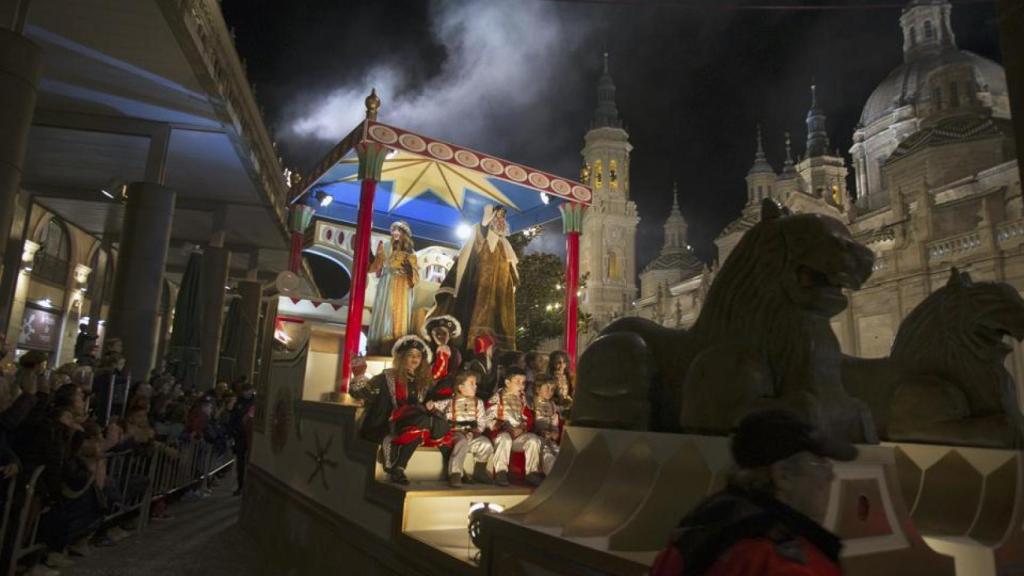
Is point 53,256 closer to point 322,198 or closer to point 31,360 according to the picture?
point 322,198

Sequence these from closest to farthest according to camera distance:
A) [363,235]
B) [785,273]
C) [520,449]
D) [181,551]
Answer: [785,273] < [520,449] < [181,551] < [363,235]

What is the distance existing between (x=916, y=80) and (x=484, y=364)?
4539 cm

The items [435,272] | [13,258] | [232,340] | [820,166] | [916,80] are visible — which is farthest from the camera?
[820,166]

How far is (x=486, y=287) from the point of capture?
929 centimetres

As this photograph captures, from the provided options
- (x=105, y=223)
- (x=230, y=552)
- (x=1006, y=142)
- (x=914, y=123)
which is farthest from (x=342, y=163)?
(x=914, y=123)

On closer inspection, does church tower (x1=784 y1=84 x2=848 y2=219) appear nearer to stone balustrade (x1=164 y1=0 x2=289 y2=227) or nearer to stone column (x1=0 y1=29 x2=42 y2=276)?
stone balustrade (x1=164 y1=0 x2=289 y2=227)

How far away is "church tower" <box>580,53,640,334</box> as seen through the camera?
4625cm

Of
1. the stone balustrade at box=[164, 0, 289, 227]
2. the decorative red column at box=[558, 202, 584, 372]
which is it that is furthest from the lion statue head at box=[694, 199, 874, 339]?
the stone balustrade at box=[164, 0, 289, 227]

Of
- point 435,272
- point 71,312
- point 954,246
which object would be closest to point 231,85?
point 435,272

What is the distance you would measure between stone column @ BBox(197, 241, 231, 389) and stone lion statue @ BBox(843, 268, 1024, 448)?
747 inches

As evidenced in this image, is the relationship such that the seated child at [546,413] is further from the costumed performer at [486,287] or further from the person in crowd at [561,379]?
the costumed performer at [486,287]

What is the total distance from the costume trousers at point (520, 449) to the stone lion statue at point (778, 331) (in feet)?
7.80

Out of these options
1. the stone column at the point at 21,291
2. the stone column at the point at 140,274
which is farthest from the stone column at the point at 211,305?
the stone column at the point at 21,291

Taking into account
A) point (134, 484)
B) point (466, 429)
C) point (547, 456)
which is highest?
point (466, 429)
